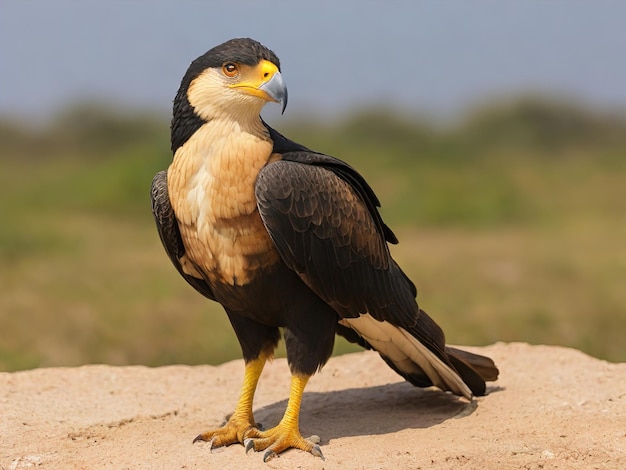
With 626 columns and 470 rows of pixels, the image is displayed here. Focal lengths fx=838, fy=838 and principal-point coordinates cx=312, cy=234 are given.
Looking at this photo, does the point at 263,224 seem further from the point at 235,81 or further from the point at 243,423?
the point at 243,423

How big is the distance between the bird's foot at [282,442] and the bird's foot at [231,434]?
0.09m

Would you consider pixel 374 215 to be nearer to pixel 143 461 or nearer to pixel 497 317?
pixel 143 461

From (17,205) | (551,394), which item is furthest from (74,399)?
(17,205)

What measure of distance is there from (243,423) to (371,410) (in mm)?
1098

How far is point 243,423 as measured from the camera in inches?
202

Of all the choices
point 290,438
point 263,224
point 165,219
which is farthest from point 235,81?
point 290,438

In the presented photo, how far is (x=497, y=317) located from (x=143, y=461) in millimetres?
6904

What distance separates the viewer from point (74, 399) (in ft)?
20.1

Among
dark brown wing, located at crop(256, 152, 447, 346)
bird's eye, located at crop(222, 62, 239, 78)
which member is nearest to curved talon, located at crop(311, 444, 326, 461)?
dark brown wing, located at crop(256, 152, 447, 346)

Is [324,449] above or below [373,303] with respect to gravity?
below

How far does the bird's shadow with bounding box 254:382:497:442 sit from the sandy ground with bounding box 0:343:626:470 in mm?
13

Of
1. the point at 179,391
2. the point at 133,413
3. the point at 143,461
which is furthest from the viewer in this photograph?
the point at 179,391

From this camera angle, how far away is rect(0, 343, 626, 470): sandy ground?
187 inches

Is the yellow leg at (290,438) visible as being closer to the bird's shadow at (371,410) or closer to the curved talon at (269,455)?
the curved talon at (269,455)
